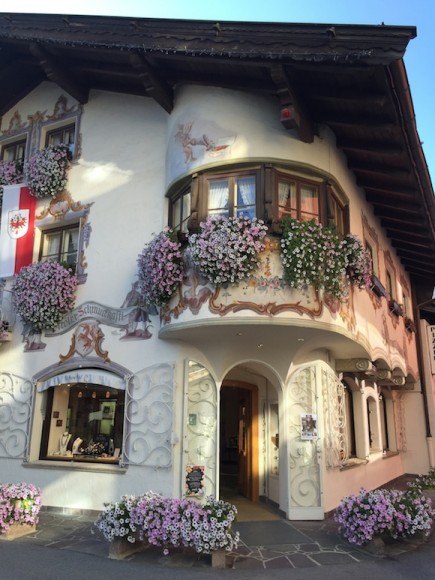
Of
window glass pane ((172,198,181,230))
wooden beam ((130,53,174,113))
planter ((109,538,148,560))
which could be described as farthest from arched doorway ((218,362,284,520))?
wooden beam ((130,53,174,113))

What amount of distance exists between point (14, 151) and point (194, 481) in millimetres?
9166

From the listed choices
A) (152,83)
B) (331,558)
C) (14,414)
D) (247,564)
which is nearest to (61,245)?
(14,414)

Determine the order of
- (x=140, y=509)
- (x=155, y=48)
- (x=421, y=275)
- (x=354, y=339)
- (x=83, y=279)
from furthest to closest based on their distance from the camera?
1. (x=421, y=275)
2. (x=83, y=279)
3. (x=354, y=339)
4. (x=155, y=48)
5. (x=140, y=509)

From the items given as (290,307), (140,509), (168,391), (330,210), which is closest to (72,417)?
(168,391)

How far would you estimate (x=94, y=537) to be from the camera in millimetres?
7750

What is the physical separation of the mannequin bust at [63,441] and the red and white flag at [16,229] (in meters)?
3.60

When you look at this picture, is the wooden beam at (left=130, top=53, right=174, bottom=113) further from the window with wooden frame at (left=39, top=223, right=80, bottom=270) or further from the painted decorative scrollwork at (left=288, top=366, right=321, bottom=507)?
the painted decorative scrollwork at (left=288, top=366, right=321, bottom=507)

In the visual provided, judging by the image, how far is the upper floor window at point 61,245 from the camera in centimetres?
1111

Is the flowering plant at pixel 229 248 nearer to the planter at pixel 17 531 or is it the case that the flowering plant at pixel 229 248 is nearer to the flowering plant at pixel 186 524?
the flowering plant at pixel 186 524

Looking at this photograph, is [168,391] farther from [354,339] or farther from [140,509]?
[354,339]

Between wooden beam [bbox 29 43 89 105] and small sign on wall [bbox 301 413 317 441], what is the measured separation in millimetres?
8292

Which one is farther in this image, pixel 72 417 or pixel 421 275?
pixel 421 275

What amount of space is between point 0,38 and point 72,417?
25.8 feet

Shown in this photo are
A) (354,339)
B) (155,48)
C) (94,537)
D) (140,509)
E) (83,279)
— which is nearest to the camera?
(140,509)
